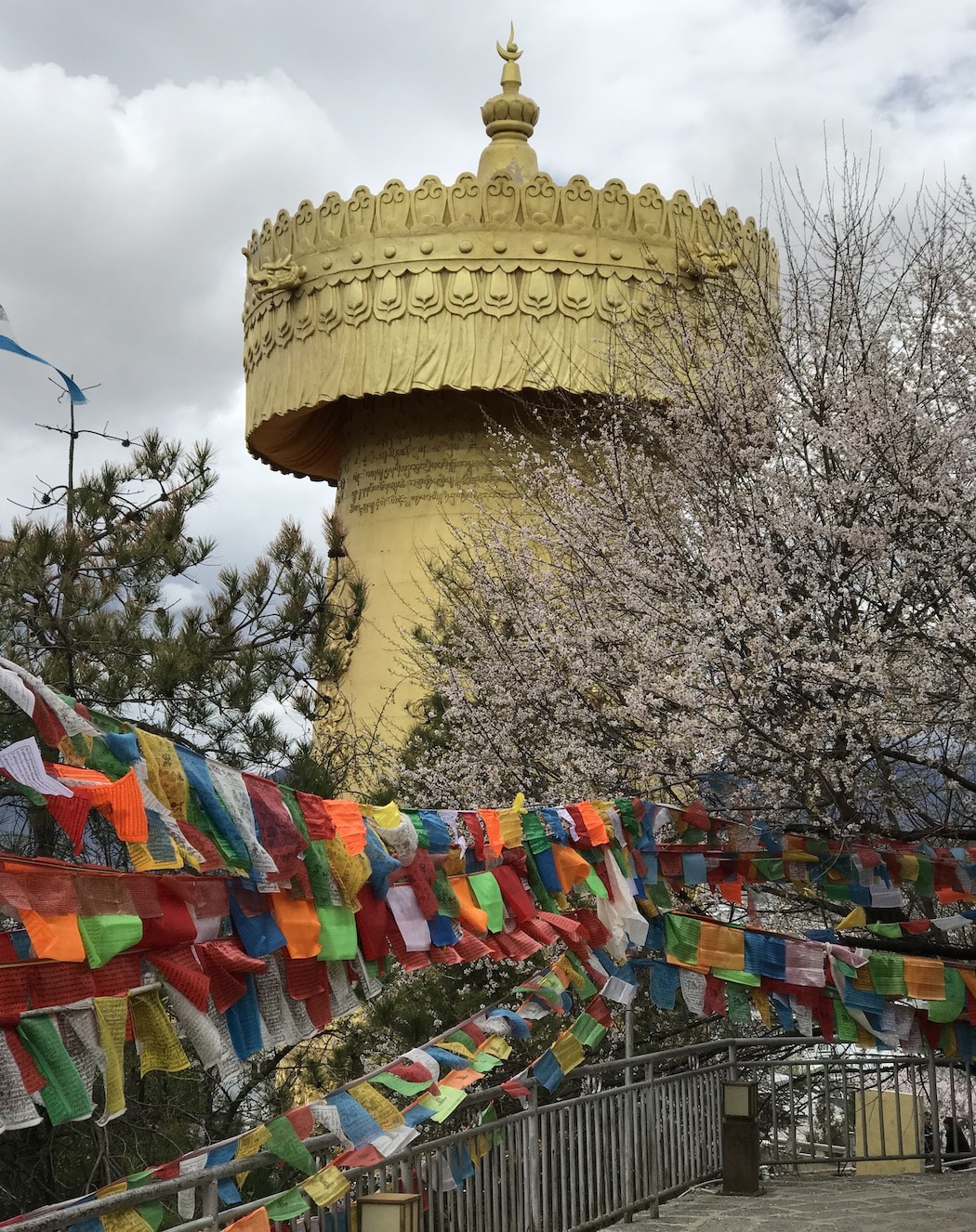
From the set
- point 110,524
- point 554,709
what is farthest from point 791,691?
point 110,524

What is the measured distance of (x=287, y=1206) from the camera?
18.1ft

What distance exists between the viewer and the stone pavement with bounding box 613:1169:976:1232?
392 inches

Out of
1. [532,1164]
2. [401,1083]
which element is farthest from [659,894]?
[401,1083]

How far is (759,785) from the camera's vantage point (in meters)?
10.3

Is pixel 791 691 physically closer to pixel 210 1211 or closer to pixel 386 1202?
pixel 386 1202

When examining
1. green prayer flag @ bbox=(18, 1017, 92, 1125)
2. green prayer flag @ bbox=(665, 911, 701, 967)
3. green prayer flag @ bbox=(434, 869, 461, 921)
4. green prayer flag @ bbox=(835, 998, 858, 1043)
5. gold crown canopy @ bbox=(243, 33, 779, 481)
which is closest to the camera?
green prayer flag @ bbox=(18, 1017, 92, 1125)

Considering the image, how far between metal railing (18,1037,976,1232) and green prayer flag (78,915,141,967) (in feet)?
2.43

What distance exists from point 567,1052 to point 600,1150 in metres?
1.57

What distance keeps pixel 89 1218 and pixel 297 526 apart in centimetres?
767

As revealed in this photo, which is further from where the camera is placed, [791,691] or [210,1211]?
[791,691]

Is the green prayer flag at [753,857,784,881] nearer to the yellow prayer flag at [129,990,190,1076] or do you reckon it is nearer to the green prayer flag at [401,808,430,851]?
the green prayer flag at [401,808,430,851]

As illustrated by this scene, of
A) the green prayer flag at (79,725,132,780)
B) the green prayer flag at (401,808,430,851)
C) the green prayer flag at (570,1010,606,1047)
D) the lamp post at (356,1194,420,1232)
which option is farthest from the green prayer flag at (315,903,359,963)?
the green prayer flag at (570,1010,606,1047)

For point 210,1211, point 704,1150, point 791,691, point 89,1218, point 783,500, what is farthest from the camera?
point 704,1150

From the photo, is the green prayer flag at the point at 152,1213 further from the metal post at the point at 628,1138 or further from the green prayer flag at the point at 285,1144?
the metal post at the point at 628,1138
